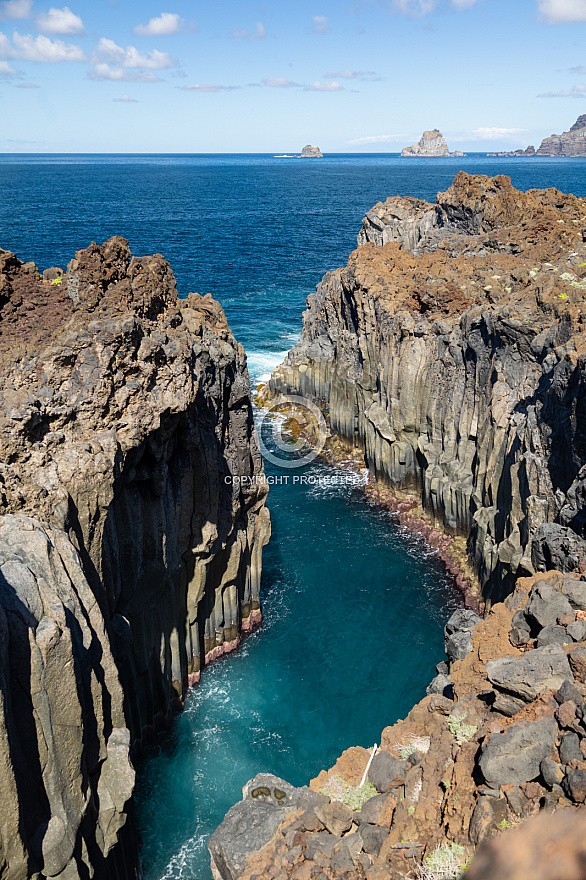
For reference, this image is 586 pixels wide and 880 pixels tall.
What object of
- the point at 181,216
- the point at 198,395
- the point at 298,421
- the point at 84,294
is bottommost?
the point at 298,421

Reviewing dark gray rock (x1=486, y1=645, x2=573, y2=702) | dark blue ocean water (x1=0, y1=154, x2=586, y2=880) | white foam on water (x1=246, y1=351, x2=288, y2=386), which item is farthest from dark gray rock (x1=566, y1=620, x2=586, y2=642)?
white foam on water (x1=246, y1=351, x2=288, y2=386)

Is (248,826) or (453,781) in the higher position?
(453,781)

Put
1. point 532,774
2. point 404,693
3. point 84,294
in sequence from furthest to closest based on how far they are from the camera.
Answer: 1. point 404,693
2. point 84,294
3. point 532,774

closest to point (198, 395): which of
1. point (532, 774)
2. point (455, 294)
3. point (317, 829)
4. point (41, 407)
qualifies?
point (41, 407)

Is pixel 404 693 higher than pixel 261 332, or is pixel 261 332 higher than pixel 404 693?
pixel 261 332

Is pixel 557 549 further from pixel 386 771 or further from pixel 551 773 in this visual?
pixel 551 773

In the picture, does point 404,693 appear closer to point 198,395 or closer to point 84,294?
point 198,395

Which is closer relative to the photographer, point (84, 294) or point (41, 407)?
point (41, 407)

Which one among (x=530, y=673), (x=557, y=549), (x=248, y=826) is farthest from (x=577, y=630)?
(x=248, y=826)
